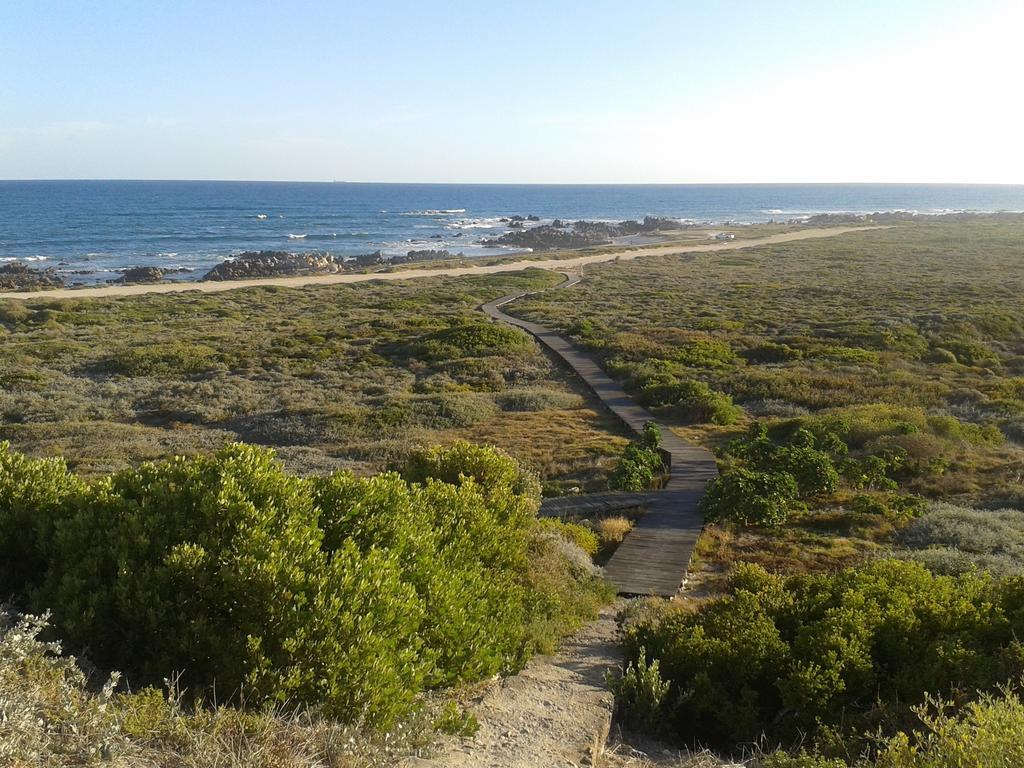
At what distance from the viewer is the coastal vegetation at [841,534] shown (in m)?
5.94

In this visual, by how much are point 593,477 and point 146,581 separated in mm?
11547

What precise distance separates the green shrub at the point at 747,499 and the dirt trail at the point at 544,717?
221 inches

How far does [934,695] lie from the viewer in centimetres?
594

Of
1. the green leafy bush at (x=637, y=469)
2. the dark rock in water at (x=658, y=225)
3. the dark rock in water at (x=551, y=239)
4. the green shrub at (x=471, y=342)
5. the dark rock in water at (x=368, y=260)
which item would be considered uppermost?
the dark rock in water at (x=658, y=225)

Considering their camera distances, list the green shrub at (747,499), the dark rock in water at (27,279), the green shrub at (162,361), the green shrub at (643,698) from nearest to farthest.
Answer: the green shrub at (643,698)
the green shrub at (747,499)
the green shrub at (162,361)
the dark rock in water at (27,279)

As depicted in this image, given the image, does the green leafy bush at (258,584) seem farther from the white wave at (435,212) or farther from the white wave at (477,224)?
the white wave at (435,212)

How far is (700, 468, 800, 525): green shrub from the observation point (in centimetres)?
1270

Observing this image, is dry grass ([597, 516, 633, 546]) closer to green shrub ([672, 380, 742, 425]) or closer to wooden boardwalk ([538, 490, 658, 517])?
wooden boardwalk ([538, 490, 658, 517])

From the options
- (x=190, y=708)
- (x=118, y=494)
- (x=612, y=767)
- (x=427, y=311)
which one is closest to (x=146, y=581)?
(x=190, y=708)

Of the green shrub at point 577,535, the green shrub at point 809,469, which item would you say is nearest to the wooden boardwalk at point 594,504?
the green shrub at point 577,535

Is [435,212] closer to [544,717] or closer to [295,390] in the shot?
[295,390]

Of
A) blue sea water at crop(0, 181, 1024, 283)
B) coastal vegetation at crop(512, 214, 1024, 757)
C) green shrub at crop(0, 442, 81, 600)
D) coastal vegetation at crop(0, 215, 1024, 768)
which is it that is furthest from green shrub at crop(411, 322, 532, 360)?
blue sea water at crop(0, 181, 1024, 283)

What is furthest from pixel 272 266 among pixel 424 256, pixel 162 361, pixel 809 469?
pixel 809 469

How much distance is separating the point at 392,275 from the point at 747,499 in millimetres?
59047
